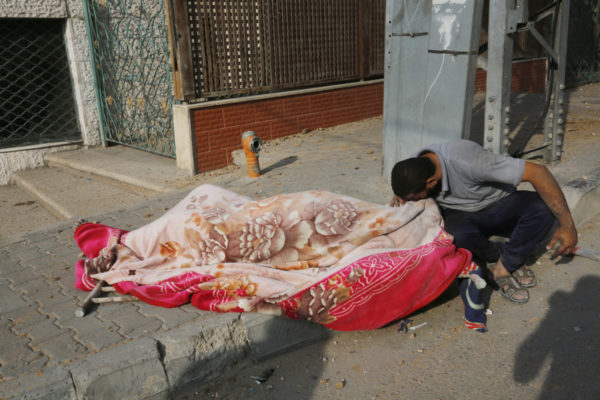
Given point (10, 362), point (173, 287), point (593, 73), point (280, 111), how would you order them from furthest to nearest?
point (593, 73) → point (280, 111) → point (173, 287) → point (10, 362)

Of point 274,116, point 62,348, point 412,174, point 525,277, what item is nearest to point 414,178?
point 412,174

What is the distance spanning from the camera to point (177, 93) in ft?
21.7

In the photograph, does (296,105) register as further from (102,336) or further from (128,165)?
(102,336)

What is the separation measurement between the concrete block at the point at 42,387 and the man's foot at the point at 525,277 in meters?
3.02

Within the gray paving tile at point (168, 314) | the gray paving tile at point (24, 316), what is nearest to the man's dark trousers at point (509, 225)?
the gray paving tile at point (168, 314)

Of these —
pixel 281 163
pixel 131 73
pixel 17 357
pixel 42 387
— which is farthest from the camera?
pixel 131 73

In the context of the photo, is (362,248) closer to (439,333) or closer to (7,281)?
(439,333)

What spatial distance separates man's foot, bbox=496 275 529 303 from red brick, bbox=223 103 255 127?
439 centimetres

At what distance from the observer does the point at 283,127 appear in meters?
7.84

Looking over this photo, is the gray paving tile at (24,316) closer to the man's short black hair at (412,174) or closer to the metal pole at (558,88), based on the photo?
the man's short black hair at (412,174)

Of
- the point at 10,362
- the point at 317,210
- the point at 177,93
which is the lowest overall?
the point at 10,362

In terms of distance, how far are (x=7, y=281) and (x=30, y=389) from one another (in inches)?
64.3

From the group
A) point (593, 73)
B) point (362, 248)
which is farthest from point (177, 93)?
point (593, 73)

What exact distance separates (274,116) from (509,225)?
14.9ft
